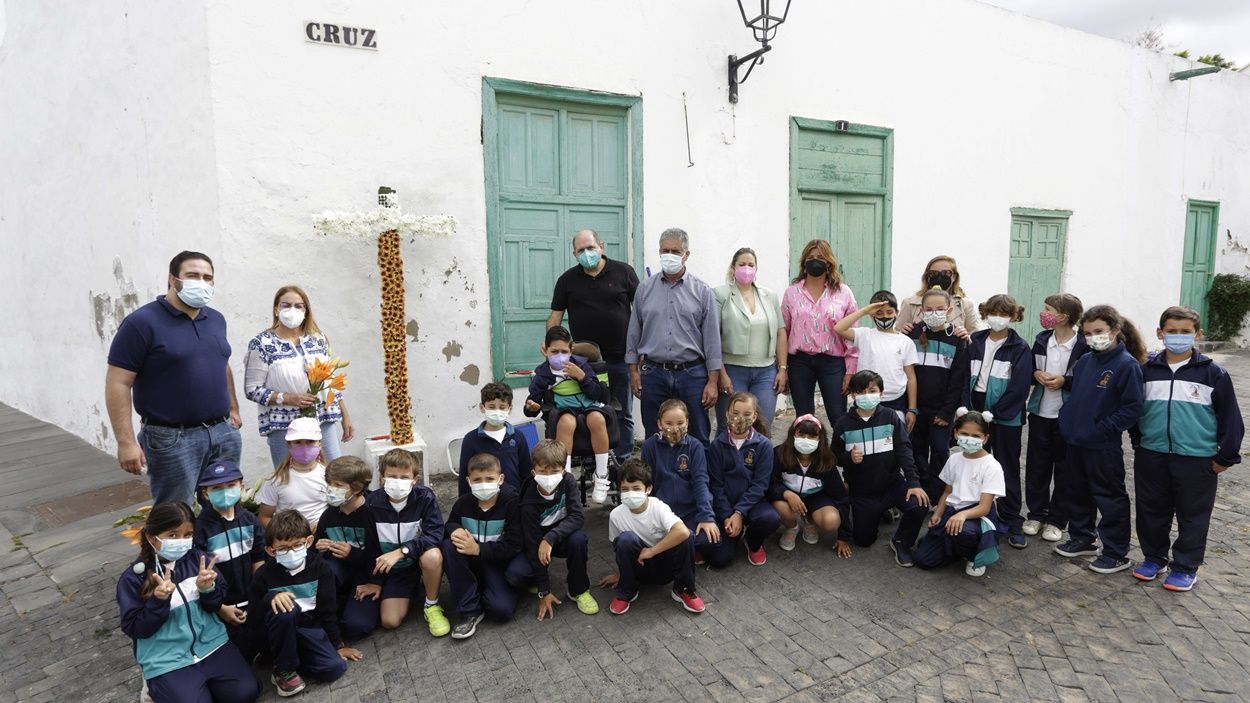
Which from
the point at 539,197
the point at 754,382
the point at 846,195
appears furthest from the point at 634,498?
the point at 846,195

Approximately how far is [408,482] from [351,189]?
2.71 meters

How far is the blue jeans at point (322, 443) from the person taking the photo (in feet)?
14.0

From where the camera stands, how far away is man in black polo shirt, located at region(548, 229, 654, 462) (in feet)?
16.9

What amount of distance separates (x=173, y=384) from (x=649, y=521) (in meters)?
2.47

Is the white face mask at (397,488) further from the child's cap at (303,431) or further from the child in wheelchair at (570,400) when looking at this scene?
the child in wheelchair at (570,400)

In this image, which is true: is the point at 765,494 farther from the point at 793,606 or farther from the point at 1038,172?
the point at 1038,172

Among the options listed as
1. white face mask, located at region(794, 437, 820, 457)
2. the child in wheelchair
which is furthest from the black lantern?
white face mask, located at region(794, 437, 820, 457)

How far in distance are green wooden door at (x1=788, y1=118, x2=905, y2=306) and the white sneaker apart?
388cm

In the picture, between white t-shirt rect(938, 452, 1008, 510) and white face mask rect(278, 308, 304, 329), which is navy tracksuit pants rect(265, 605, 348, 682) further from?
white t-shirt rect(938, 452, 1008, 510)

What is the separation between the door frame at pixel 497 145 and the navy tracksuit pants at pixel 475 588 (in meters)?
2.50

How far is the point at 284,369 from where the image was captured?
414 centimetres

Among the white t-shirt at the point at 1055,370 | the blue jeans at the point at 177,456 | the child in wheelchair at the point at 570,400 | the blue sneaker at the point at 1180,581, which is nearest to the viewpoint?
the blue jeans at the point at 177,456

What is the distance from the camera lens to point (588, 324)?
5172mm

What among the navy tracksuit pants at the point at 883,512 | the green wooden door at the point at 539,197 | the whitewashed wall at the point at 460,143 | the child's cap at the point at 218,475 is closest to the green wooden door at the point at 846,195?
the whitewashed wall at the point at 460,143
